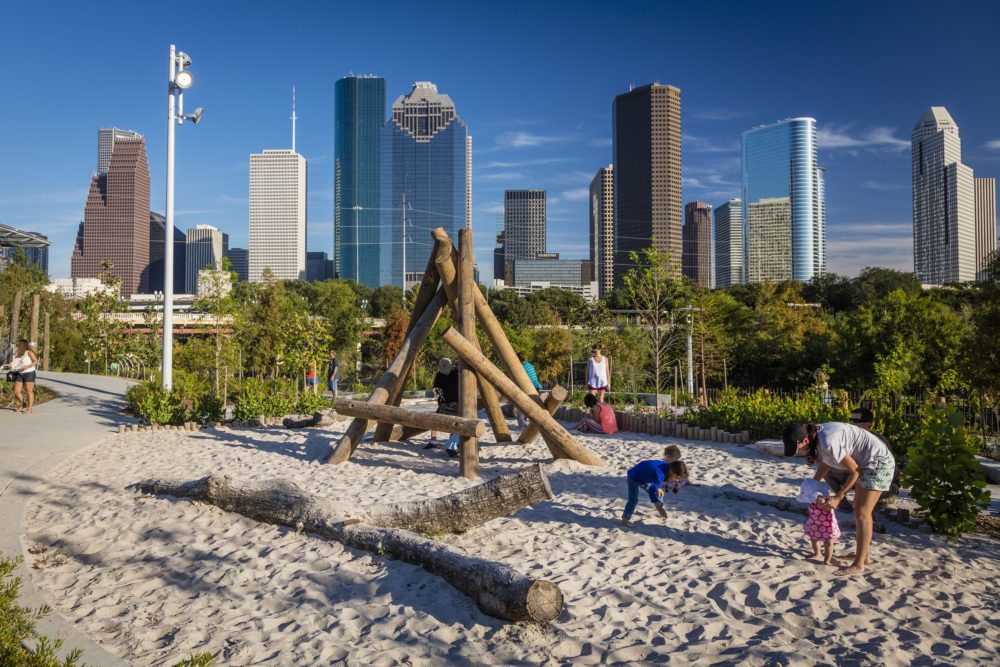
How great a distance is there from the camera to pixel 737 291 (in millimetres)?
75750

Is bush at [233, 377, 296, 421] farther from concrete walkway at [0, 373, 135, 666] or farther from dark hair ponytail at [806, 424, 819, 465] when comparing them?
dark hair ponytail at [806, 424, 819, 465]

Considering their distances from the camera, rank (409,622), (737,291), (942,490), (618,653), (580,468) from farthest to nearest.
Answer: (737,291) → (580,468) → (942,490) → (409,622) → (618,653)

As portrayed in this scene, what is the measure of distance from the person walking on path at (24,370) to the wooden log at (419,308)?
27.1 ft

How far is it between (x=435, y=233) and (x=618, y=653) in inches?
253

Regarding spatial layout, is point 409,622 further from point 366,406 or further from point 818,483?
point 366,406

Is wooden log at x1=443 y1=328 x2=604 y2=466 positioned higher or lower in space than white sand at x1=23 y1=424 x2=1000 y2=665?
higher

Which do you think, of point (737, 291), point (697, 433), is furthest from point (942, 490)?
point (737, 291)

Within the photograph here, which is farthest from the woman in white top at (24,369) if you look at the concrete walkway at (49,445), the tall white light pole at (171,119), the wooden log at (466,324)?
the wooden log at (466,324)

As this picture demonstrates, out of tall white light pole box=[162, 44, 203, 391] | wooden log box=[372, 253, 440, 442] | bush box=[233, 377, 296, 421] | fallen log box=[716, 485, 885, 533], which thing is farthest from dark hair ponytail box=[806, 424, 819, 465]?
tall white light pole box=[162, 44, 203, 391]

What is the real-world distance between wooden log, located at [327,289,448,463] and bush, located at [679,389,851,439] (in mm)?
5514

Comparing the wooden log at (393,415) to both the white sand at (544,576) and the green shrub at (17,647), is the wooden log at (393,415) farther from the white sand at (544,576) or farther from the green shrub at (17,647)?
the green shrub at (17,647)

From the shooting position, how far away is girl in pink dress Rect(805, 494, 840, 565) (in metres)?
5.45

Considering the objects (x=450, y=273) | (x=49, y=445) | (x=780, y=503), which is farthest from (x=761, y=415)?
(x=49, y=445)

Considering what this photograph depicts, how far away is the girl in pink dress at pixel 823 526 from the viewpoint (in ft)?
17.9
